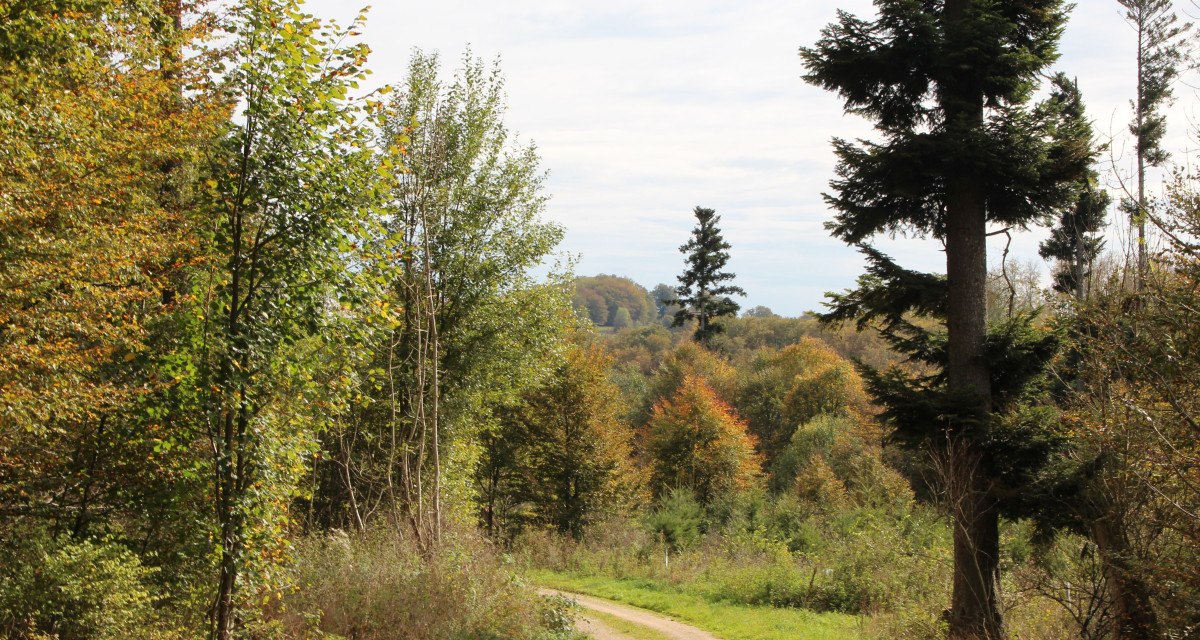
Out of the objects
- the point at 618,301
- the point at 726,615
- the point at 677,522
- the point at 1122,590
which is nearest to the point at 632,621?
the point at 726,615

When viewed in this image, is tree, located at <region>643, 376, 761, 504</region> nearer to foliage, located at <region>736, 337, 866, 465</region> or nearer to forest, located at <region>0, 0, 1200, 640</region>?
foliage, located at <region>736, 337, 866, 465</region>

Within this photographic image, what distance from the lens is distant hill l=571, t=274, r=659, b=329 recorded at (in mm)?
139500

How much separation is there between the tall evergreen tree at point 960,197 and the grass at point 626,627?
4.60 meters

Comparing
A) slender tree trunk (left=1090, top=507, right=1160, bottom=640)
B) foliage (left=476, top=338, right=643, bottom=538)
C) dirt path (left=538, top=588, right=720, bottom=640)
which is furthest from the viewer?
foliage (left=476, top=338, right=643, bottom=538)

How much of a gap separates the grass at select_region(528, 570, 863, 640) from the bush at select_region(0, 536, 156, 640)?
8.02 m

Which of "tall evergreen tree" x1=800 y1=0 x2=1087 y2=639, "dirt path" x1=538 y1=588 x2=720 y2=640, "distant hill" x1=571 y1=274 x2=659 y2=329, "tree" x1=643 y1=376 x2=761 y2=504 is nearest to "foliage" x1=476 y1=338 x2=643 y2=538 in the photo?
"tree" x1=643 y1=376 x2=761 y2=504

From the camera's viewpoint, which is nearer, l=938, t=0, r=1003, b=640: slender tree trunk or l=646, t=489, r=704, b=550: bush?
l=938, t=0, r=1003, b=640: slender tree trunk

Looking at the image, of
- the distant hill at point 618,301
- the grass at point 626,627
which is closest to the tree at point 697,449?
the grass at point 626,627

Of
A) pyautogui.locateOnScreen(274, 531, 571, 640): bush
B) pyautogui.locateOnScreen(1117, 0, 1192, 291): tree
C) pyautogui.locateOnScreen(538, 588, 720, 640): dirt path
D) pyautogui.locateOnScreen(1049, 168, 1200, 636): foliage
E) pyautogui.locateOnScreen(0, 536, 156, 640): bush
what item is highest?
pyautogui.locateOnScreen(1117, 0, 1192, 291): tree

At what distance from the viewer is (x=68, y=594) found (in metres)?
7.27

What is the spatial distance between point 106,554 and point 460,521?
9.39m

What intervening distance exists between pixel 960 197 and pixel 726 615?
27.3 feet

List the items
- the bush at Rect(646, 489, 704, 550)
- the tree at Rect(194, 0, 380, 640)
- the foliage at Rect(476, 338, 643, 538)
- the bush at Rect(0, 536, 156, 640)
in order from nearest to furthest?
the tree at Rect(194, 0, 380, 640)
the bush at Rect(0, 536, 156, 640)
the bush at Rect(646, 489, 704, 550)
the foliage at Rect(476, 338, 643, 538)

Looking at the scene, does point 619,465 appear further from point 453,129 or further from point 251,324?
point 251,324
